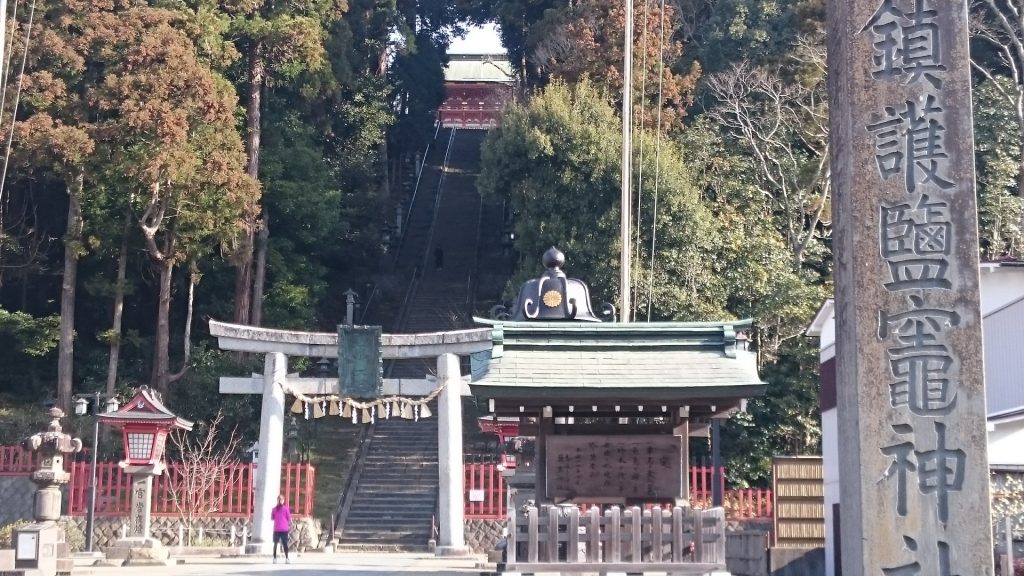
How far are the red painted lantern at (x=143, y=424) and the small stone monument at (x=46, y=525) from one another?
78.6 inches

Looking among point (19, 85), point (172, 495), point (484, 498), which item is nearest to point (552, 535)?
point (484, 498)

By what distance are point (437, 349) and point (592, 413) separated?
859 centimetres

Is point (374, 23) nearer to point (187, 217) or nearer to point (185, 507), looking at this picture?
point (187, 217)

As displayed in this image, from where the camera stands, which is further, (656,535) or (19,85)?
(19,85)

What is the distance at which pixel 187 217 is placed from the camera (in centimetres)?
2780

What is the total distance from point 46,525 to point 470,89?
52.2 m

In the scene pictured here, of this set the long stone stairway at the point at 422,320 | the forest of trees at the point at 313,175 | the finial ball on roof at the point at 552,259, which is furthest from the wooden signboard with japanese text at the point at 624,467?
the forest of trees at the point at 313,175

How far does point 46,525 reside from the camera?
54.5 ft

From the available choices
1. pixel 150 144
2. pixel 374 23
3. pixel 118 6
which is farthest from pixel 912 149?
pixel 374 23

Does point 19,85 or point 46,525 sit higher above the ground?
point 19,85

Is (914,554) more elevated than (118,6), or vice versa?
(118,6)

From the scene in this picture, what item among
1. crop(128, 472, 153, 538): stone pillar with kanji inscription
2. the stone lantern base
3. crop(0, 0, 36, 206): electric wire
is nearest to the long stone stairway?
the stone lantern base

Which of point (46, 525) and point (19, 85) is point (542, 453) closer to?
point (46, 525)

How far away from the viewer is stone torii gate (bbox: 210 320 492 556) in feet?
73.5
